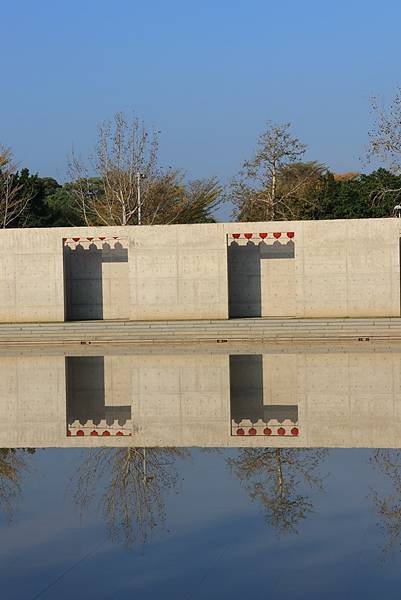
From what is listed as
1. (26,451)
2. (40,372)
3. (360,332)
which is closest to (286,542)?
(26,451)

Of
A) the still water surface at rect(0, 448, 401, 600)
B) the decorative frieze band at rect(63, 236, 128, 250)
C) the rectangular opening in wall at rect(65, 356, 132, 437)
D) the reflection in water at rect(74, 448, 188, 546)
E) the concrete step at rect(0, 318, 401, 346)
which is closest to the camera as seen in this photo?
the still water surface at rect(0, 448, 401, 600)

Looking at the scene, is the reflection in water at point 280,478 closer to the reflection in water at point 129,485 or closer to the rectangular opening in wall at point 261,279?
the reflection in water at point 129,485

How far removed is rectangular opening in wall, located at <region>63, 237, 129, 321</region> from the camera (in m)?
28.2

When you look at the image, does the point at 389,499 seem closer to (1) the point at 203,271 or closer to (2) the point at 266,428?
(2) the point at 266,428

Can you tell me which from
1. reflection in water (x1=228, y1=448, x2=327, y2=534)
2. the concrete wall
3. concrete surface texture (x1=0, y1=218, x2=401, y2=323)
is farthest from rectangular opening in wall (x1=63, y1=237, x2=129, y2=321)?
reflection in water (x1=228, y1=448, x2=327, y2=534)

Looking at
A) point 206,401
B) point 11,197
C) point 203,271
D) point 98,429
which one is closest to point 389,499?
point 98,429

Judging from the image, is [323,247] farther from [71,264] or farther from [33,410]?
[33,410]

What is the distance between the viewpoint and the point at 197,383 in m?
15.8

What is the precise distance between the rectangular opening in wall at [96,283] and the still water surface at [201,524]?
1788cm

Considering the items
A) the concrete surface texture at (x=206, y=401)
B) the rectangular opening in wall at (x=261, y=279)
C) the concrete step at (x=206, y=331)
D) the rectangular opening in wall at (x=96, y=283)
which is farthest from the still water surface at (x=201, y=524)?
the rectangular opening in wall at (x=96, y=283)

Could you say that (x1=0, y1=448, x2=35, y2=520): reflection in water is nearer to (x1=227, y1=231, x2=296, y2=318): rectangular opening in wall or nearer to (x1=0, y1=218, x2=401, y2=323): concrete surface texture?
(x1=0, y1=218, x2=401, y2=323): concrete surface texture

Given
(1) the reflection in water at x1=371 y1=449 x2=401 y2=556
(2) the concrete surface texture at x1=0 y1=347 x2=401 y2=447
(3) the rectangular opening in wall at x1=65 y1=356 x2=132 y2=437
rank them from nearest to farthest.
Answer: (1) the reflection in water at x1=371 y1=449 x2=401 y2=556 → (2) the concrete surface texture at x1=0 y1=347 x2=401 y2=447 → (3) the rectangular opening in wall at x1=65 y1=356 x2=132 y2=437

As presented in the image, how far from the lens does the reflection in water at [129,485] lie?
7277 millimetres

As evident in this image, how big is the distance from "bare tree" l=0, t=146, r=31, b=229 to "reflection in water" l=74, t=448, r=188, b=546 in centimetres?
3601
